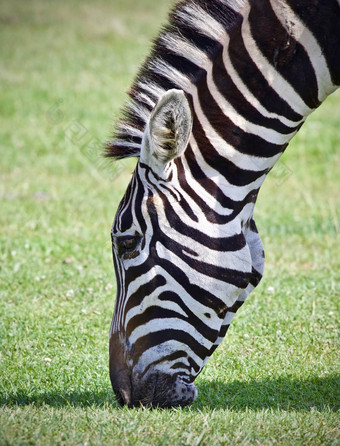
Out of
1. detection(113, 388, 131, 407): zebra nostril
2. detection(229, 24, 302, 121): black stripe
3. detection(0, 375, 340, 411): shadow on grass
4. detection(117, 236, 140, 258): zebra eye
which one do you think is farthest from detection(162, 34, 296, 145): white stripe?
detection(0, 375, 340, 411): shadow on grass

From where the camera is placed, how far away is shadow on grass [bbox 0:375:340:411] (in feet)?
13.9

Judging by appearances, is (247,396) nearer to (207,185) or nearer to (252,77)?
(207,185)

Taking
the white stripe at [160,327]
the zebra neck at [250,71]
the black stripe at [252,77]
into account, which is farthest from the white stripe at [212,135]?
the white stripe at [160,327]

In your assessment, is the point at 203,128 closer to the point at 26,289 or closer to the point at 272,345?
the point at 272,345

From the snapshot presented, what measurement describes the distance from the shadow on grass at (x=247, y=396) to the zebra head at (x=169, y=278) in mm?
587

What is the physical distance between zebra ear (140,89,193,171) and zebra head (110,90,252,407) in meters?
0.04

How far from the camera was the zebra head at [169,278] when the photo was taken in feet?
11.6

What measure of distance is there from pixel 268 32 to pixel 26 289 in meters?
4.04

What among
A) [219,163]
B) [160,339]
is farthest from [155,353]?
[219,163]

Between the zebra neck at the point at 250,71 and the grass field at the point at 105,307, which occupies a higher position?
the zebra neck at the point at 250,71

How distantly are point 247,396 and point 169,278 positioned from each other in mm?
1415

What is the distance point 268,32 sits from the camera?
3549mm

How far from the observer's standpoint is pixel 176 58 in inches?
145

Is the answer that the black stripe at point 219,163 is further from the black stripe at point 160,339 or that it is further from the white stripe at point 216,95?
the black stripe at point 160,339
